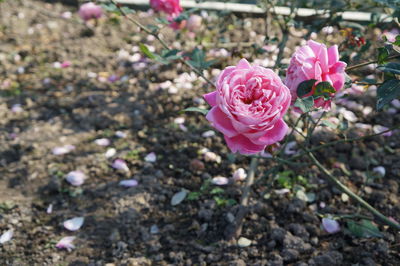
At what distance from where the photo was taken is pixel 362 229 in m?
1.63

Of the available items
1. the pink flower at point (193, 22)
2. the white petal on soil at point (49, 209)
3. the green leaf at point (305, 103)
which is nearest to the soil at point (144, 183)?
the white petal on soil at point (49, 209)

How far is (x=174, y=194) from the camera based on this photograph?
6.46ft

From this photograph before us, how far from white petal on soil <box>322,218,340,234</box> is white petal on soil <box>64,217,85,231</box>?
39.2 inches

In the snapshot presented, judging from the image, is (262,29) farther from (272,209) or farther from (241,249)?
(241,249)

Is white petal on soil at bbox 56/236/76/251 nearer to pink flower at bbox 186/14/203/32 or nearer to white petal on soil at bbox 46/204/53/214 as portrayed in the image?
white petal on soil at bbox 46/204/53/214

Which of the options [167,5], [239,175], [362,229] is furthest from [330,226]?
[167,5]

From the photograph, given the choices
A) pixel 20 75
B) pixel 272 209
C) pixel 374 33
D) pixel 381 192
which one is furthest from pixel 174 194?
pixel 374 33

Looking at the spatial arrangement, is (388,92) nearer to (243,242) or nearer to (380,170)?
(243,242)

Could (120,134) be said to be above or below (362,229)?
below

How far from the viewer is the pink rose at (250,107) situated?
94 centimetres

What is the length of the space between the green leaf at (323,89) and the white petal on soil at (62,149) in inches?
61.3

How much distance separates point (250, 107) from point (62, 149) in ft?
5.01

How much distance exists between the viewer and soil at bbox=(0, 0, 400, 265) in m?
1.67

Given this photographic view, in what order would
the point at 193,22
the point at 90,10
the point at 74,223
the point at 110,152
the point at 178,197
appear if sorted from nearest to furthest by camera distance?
the point at 74,223 → the point at 178,197 → the point at 110,152 → the point at 193,22 → the point at 90,10
